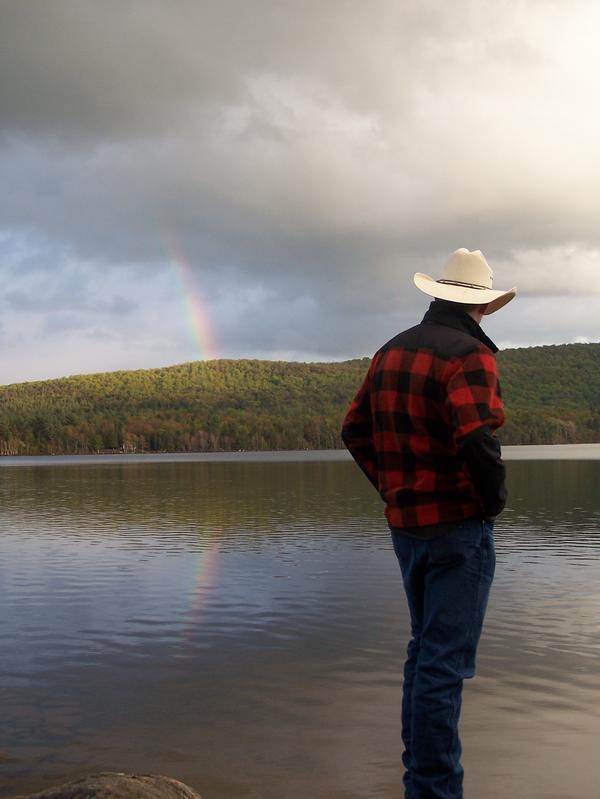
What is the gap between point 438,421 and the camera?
4.30 meters

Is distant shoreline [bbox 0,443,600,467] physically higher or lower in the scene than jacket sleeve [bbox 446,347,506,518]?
lower

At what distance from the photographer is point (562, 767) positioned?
5.41 meters

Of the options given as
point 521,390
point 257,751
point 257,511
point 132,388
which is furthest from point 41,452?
point 257,751

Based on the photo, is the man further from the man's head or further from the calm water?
the calm water

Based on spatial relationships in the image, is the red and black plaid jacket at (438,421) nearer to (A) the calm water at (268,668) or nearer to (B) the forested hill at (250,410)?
(A) the calm water at (268,668)

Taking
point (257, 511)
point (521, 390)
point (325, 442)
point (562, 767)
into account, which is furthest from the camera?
point (521, 390)

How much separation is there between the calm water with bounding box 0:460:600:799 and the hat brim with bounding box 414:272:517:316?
2.73 m

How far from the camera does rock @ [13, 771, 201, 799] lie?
389cm

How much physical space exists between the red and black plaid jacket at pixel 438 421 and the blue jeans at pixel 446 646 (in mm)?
149

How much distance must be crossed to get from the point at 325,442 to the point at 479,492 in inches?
5864

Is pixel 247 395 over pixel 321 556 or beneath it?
over

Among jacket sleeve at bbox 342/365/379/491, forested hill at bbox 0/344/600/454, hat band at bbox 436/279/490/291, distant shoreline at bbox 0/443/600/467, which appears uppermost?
forested hill at bbox 0/344/600/454

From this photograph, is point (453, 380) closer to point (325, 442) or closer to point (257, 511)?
point (257, 511)

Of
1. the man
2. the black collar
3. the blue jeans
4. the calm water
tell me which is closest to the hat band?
the black collar
